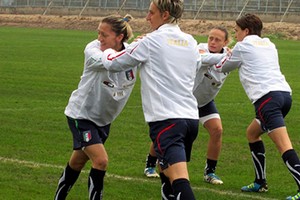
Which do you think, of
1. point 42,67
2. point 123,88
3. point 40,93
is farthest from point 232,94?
point 123,88

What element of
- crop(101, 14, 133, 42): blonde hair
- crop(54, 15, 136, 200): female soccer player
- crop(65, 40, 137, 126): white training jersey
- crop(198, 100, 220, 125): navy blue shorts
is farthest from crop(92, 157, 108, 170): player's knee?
crop(198, 100, 220, 125): navy blue shorts

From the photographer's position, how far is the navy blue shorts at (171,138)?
7277 millimetres

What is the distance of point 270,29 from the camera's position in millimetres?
59188

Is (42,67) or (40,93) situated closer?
(40,93)

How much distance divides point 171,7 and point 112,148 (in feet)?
19.7

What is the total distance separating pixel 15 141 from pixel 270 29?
4737 centimetres

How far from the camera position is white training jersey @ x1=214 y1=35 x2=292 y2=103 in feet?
32.4

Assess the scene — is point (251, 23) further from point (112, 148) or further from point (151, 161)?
point (112, 148)

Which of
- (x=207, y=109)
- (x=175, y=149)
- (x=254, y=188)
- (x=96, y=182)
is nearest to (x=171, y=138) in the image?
(x=175, y=149)

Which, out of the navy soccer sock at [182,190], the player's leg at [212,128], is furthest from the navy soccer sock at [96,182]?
the player's leg at [212,128]

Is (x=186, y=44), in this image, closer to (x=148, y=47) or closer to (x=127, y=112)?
(x=148, y=47)

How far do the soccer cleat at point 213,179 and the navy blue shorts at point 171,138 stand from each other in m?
3.54

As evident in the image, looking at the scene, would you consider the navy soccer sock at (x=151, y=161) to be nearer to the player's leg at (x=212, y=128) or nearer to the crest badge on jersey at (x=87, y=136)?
the player's leg at (x=212, y=128)

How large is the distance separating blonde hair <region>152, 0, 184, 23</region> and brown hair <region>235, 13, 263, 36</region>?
103 inches
